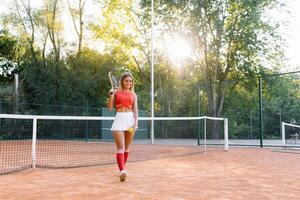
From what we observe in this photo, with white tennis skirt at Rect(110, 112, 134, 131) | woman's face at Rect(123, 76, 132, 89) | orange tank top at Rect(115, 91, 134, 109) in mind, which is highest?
woman's face at Rect(123, 76, 132, 89)

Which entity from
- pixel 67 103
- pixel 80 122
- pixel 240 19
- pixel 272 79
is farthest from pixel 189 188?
pixel 67 103

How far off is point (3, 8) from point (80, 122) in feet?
43.4

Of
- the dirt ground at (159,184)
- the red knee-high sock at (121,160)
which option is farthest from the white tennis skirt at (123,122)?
the dirt ground at (159,184)

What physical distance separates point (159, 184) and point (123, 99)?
1458 mm

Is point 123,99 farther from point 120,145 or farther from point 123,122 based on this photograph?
point 120,145

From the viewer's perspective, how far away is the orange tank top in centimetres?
575

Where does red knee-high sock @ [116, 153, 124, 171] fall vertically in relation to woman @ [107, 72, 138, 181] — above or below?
below

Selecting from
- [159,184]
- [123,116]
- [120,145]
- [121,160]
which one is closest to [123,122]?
[123,116]

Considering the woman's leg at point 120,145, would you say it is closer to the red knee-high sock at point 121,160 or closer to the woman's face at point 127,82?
the red knee-high sock at point 121,160

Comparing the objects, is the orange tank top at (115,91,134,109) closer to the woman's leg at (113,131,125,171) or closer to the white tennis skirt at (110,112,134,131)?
the white tennis skirt at (110,112,134,131)

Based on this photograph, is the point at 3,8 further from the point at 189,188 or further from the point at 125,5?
the point at 189,188

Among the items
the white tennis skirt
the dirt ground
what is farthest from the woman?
the dirt ground

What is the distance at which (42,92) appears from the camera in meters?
25.3

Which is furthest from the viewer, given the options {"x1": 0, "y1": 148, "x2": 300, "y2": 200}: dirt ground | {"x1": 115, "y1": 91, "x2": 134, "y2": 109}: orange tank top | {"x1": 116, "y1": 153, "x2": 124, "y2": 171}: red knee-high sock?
{"x1": 115, "y1": 91, "x2": 134, "y2": 109}: orange tank top
